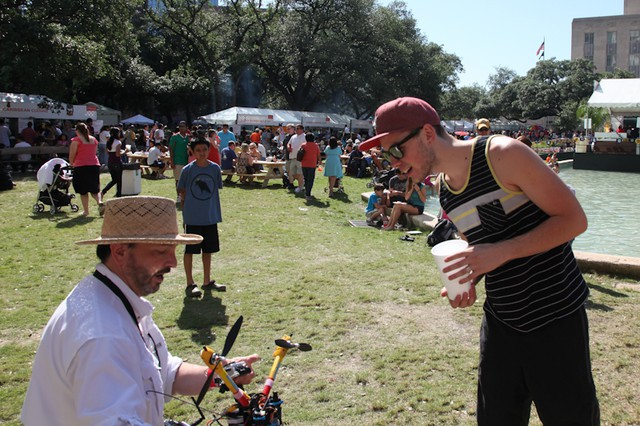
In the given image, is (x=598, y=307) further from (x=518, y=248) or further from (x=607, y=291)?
(x=518, y=248)

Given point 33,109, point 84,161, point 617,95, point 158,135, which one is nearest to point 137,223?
point 84,161

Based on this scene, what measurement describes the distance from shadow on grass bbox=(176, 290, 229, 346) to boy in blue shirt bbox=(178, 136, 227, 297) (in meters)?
0.32

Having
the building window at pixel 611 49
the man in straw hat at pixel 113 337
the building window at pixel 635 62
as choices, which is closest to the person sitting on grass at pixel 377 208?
the man in straw hat at pixel 113 337

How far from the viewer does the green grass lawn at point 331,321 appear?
161 inches

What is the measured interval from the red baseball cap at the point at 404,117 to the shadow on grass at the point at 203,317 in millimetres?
3473

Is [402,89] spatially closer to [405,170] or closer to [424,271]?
[424,271]

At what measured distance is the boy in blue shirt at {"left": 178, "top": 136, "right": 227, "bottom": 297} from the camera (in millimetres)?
6824

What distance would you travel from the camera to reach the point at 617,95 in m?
27.1

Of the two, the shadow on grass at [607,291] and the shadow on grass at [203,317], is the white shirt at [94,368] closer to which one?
the shadow on grass at [203,317]

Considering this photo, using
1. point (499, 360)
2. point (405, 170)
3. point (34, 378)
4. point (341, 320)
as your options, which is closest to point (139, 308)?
point (34, 378)

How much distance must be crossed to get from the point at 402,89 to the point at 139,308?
4728 centimetres

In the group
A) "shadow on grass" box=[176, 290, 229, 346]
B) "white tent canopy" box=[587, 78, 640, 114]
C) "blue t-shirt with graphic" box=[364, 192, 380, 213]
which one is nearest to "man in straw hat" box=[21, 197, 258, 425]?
"shadow on grass" box=[176, 290, 229, 346]

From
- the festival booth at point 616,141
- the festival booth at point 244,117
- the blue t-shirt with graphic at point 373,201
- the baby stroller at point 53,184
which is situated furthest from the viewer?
the festival booth at point 244,117

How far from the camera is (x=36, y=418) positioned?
6.06ft
